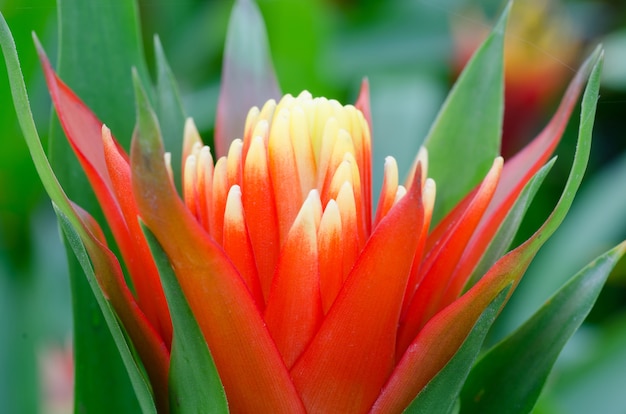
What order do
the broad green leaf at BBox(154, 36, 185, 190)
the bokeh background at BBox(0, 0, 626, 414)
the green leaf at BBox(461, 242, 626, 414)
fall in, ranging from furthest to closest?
1. the bokeh background at BBox(0, 0, 626, 414)
2. the broad green leaf at BBox(154, 36, 185, 190)
3. the green leaf at BBox(461, 242, 626, 414)

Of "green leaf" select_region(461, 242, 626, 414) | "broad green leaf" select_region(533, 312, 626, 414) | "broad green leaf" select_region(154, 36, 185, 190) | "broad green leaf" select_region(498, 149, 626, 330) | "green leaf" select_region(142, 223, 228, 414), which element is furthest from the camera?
"broad green leaf" select_region(498, 149, 626, 330)

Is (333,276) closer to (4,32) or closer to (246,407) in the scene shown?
(246,407)

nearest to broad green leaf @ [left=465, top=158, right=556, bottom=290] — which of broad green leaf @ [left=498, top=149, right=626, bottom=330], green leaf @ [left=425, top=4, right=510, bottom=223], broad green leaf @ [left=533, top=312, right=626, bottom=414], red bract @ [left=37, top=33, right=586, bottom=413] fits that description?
red bract @ [left=37, top=33, right=586, bottom=413]

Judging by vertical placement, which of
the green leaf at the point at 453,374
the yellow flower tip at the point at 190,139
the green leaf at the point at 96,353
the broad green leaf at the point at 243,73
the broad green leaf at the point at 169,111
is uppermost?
the broad green leaf at the point at 243,73

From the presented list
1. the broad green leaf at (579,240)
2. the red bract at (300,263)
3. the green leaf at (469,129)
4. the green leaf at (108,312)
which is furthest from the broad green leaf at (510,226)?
the broad green leaf at (579,240)

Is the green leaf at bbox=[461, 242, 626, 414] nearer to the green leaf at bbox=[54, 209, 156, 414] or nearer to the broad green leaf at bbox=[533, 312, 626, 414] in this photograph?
the green leaf at bbox=[54, 209, 156, 414]

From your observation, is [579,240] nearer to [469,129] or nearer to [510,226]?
[469,129]

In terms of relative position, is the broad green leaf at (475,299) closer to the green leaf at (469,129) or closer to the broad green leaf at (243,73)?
the green leaf at (469,129)
